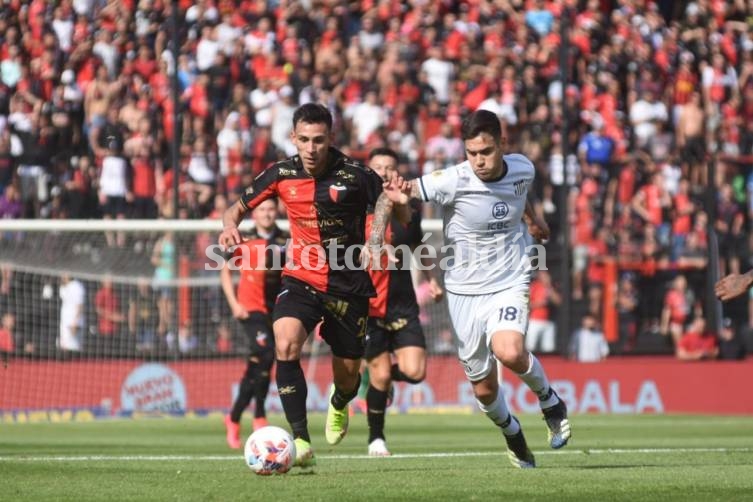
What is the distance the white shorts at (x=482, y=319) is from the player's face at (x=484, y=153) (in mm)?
899

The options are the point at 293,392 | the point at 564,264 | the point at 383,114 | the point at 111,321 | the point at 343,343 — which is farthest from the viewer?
the point at 383,114

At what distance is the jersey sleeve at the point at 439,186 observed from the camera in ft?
32.3

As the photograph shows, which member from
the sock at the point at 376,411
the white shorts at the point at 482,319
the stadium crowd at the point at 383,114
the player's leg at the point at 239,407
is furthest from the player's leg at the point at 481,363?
the stadium crowd at the point at 383,114

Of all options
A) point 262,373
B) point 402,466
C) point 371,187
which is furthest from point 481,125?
point 262,373

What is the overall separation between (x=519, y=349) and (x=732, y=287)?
1.65m

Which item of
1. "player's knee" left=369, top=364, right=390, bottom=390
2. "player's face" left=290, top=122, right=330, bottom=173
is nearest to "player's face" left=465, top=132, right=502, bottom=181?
"player's face" left=290, top=122, right=330, bottom=173

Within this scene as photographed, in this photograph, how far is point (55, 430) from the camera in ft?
57.2

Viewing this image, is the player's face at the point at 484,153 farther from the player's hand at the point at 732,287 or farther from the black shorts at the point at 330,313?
the player's hand at the point at 732,287

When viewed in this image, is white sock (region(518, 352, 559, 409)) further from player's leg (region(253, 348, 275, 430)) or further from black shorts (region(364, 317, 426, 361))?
player's leg (region(253, 348, 275, 430))

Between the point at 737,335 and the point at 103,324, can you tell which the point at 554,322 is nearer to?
the point at 737,335

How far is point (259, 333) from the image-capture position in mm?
14586

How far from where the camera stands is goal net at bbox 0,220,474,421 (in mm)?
19031

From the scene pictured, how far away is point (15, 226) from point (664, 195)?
9566 mm

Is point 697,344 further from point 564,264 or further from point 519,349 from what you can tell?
point 519,349
